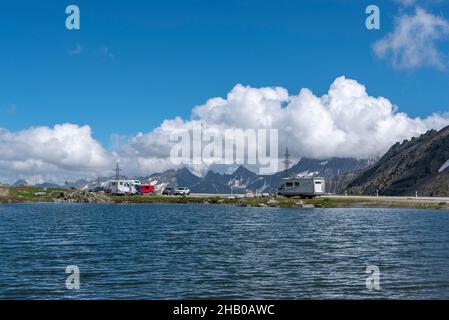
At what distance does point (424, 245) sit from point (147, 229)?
44840 millimetres

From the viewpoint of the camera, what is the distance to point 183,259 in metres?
48.5

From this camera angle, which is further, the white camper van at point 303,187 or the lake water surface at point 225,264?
the white camper van at point 303,187

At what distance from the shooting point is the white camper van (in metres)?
190

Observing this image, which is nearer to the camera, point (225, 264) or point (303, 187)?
point (225, 264)

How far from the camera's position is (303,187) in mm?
192125

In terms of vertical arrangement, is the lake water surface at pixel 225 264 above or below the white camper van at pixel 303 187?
below

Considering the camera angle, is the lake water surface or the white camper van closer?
the lake water surface

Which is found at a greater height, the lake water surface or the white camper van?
the white camper van

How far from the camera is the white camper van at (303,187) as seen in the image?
623 feet

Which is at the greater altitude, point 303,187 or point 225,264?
point 303,187
